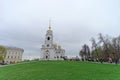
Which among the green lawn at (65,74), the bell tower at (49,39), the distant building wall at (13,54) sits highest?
the bell tower at (49,39)

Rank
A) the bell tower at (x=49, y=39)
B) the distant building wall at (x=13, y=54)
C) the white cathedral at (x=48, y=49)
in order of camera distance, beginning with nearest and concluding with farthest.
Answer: the white cathedral at (x=48, y=49) < the bell tower at (x=49, y=39) < the distant building wall at (x=13, y=54)

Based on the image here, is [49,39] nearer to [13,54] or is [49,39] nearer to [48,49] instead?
[48,49]

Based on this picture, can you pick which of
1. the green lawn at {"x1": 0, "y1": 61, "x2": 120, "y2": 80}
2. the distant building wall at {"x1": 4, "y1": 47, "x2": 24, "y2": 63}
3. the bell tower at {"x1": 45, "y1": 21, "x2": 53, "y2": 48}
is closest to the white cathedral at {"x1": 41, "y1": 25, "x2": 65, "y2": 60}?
the bell tower at {"x1": 45, "y1": 21, "x2": 53, "y2": 48}

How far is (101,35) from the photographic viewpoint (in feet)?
258

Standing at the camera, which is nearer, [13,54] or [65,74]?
[65,74]

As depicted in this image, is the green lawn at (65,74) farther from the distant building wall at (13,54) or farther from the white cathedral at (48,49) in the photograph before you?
the distant building wall at (13,54)

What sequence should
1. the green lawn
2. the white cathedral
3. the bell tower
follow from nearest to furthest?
the green lawn → the white cathedral → the bell tower

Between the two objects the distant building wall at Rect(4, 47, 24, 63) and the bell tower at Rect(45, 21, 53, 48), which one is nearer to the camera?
the bell tower at Rect(45, 21, 53, 48)

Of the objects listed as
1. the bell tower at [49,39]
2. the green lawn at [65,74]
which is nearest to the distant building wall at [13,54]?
the bell tower at [49,39]

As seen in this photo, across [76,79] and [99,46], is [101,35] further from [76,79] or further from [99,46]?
[76,79]

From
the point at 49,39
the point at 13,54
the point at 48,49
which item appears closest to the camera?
the point at 48,49

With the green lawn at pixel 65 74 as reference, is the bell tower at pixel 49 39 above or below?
above

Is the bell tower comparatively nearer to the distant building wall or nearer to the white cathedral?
the white cathedral

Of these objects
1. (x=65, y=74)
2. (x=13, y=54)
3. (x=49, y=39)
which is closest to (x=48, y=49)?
(x=49, y=39)
